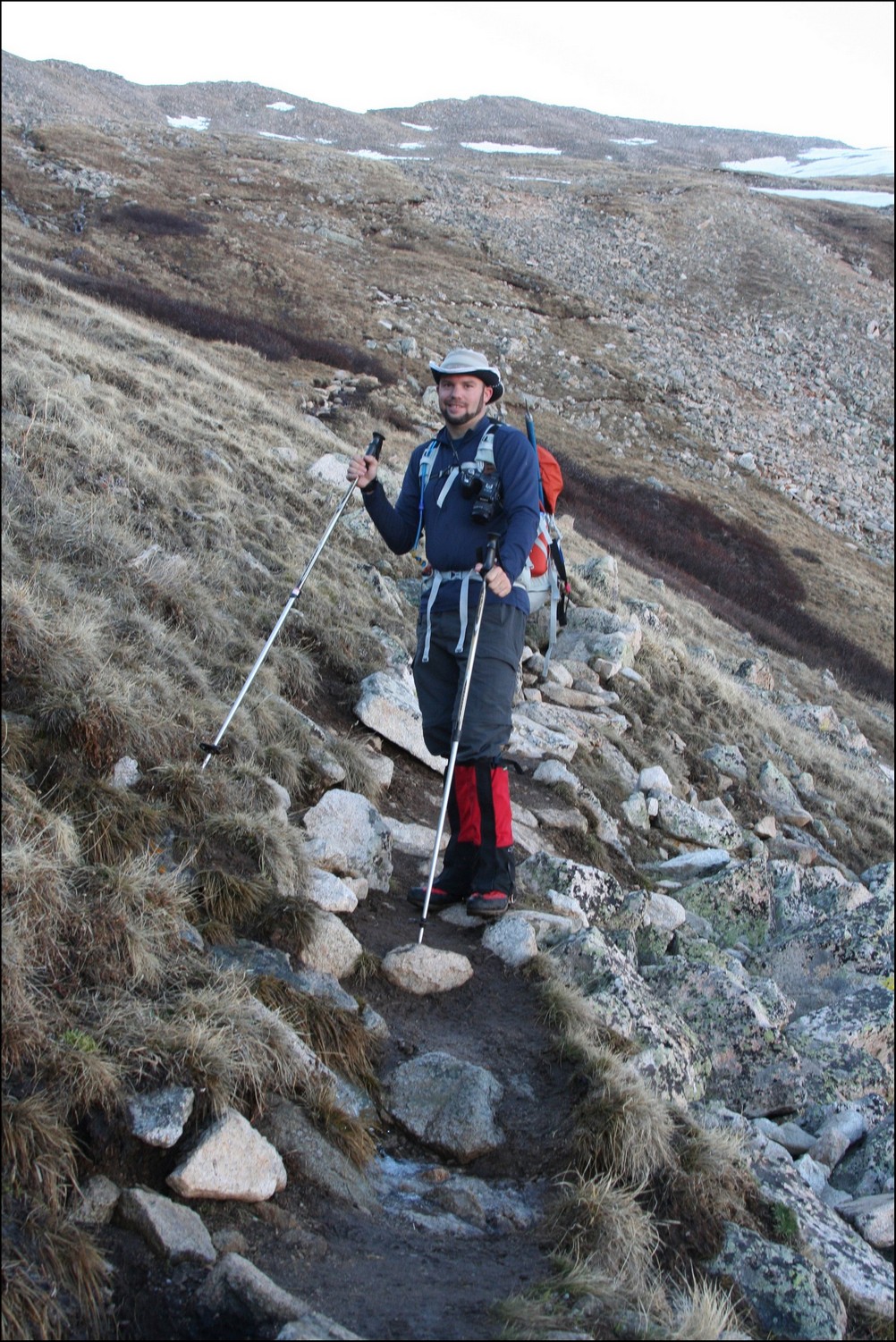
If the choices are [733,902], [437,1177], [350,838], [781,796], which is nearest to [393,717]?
[350,838]

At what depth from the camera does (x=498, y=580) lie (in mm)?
5035

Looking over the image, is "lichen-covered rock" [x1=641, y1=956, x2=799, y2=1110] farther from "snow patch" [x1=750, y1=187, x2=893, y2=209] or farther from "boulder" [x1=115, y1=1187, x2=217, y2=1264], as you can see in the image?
"snow patch" [x1=750, y1=187, x2=893, y2=209]

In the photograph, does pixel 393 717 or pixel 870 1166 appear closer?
pixel 870 1166

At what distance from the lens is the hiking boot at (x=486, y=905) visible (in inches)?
208

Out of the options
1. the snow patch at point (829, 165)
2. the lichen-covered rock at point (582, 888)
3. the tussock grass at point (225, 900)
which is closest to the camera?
the tussock grass at point (225, 900)

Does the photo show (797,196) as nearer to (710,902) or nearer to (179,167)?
(179,167)

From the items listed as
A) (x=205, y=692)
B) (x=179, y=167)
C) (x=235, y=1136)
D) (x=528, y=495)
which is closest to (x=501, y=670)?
(x=528, y=495)

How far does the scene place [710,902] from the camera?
7344 mm

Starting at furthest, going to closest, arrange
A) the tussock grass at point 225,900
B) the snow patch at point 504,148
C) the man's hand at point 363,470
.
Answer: the snow patch at point 504,148
the man's hand at point 363,470
the tussock grass at point 225,900

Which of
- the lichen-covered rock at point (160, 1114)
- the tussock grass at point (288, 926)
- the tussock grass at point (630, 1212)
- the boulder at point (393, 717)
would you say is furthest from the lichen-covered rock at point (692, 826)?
the lichen-covered rock at point (160, 1114)

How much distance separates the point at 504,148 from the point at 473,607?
337 feet

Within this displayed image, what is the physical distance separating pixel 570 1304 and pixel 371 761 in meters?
4.37

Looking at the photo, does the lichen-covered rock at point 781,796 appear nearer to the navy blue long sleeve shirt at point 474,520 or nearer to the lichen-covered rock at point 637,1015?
the lichen-covered rock at point 637,1015

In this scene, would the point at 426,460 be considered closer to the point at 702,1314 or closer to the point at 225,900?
the point at 225,900
